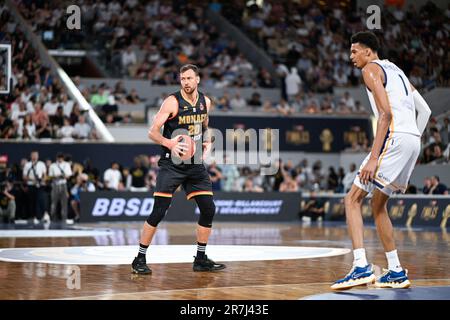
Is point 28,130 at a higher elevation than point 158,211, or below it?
below

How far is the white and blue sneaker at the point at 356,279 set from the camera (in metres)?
8.03

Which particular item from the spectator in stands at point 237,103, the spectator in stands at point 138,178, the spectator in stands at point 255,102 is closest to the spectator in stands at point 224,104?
the spectator in stands at point 237,103

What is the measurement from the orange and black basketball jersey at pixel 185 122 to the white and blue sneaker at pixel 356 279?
289 centimetres

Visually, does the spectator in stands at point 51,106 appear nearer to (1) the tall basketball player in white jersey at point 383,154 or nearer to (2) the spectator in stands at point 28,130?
(2) the spectator in stands at point 28,130

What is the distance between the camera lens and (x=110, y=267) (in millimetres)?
10406

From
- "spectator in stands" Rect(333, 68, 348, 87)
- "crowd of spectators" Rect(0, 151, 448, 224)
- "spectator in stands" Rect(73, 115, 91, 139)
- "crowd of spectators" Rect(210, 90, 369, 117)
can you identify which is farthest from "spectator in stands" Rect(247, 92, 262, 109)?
"spectator in stands" Rect(73, 115, 91, 139)

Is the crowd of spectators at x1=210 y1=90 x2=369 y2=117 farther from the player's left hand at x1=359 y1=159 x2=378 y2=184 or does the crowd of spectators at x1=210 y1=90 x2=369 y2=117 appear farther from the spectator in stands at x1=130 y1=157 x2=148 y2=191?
the player's left hand at x1=359 y1=159 x2=378 y2=184

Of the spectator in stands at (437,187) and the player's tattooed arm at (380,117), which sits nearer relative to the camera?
the player's tattooed arm at (380,117)

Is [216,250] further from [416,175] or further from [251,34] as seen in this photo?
[251,34]

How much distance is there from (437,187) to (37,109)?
461 inches

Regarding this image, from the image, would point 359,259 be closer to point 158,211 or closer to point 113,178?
point 158,211

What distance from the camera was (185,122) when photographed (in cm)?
1014

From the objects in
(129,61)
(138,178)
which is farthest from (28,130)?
Result: (129,61)

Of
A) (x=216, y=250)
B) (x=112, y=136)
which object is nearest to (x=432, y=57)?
(x=112, y=136)
